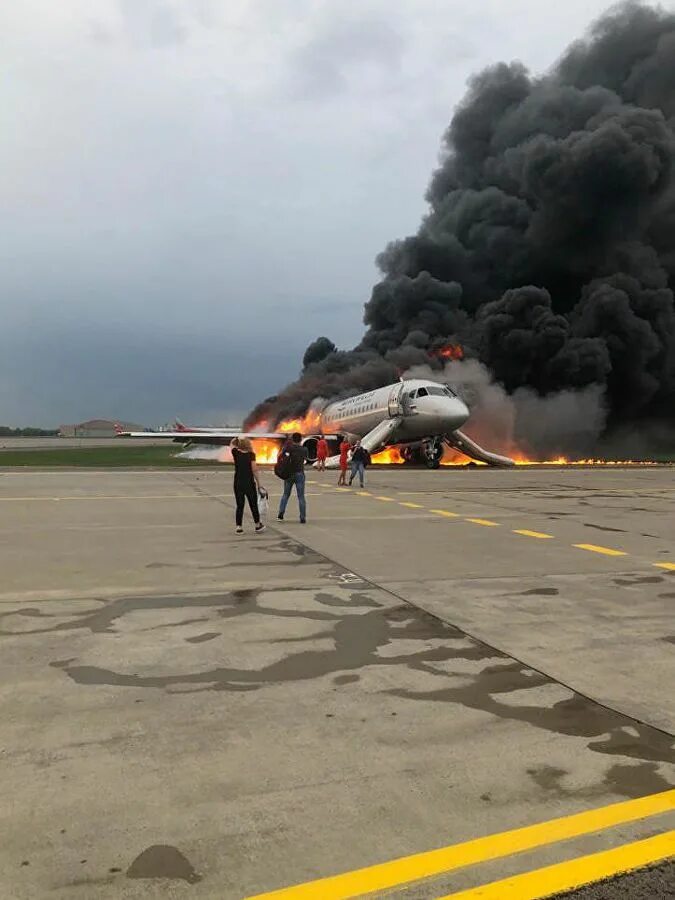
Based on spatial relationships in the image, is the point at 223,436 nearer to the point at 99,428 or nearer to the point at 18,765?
the point at 18,765

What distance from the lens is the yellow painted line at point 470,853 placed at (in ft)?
A: 7.47

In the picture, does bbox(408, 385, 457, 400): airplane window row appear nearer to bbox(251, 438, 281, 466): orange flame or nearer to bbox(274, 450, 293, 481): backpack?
bbox(251, 438, 281, 466): orange flame

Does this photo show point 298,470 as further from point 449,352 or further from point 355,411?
point 449,352

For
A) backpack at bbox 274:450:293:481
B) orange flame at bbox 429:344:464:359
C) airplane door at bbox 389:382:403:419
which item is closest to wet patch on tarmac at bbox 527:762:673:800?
backpack at bbox 274:450:293:481

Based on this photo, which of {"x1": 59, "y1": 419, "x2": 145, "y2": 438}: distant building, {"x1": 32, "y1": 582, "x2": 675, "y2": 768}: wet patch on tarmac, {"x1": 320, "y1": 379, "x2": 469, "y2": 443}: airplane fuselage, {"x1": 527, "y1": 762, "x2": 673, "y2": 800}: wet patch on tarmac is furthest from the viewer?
{"x1": 59, "y1": 419, "x2": 145, "y2": 438}: distant building

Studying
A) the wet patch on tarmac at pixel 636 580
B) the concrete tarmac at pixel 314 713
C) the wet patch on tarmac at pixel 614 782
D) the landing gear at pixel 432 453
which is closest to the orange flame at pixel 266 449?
the landing gear at pixel 432 453

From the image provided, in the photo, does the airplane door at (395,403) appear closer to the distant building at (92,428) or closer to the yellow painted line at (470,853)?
the yellow painted line at (470,853)

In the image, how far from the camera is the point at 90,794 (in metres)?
2.85

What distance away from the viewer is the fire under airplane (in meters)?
31.6

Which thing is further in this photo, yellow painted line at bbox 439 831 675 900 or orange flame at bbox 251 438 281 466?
orange flame at bbox 251 438 281 466

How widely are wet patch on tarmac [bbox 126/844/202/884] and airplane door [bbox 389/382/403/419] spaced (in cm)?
2951

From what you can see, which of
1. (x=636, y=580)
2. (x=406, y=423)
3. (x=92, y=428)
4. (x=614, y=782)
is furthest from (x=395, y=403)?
(x=92, y=428)

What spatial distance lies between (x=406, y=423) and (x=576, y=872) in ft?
98.0

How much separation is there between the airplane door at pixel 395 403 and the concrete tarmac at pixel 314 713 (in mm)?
23403
